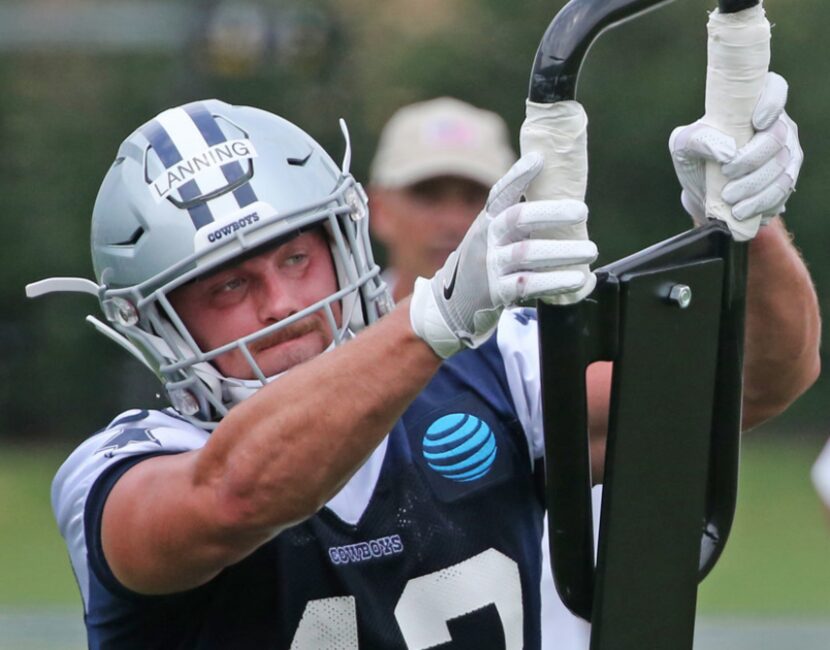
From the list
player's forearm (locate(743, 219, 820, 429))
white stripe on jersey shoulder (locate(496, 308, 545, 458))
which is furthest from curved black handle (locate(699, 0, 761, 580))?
white stripe on jersey shoulder (locate(496, 308, 545, 458))

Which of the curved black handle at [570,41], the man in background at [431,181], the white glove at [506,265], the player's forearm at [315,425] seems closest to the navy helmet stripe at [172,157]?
the player's forearm at [315,425]

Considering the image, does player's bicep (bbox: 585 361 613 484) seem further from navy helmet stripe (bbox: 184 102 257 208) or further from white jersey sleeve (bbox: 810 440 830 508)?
navy helmet stripe (bbox: 184 102 257 208)

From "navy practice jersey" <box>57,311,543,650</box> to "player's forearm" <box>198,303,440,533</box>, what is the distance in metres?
0.28

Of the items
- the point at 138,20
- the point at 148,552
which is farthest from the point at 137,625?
the point at 138,20

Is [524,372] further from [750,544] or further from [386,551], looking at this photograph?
[750,544]

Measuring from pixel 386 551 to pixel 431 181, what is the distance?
8.95 ft

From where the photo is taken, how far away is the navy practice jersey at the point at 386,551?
7.88 ft

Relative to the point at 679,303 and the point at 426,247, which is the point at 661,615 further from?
the point at 426,247

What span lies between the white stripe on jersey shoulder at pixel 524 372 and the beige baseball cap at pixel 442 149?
2.30 meters

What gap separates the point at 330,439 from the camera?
2.07m

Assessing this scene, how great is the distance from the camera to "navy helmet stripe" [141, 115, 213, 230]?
249 cm

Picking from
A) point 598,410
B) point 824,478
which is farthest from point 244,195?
point 824,478

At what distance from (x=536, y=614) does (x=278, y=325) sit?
62cm

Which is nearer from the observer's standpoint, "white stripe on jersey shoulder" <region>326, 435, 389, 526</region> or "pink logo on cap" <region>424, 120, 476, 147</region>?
"white stripe on jersey shoulder" <region>326, 435, 389, 526</region>
